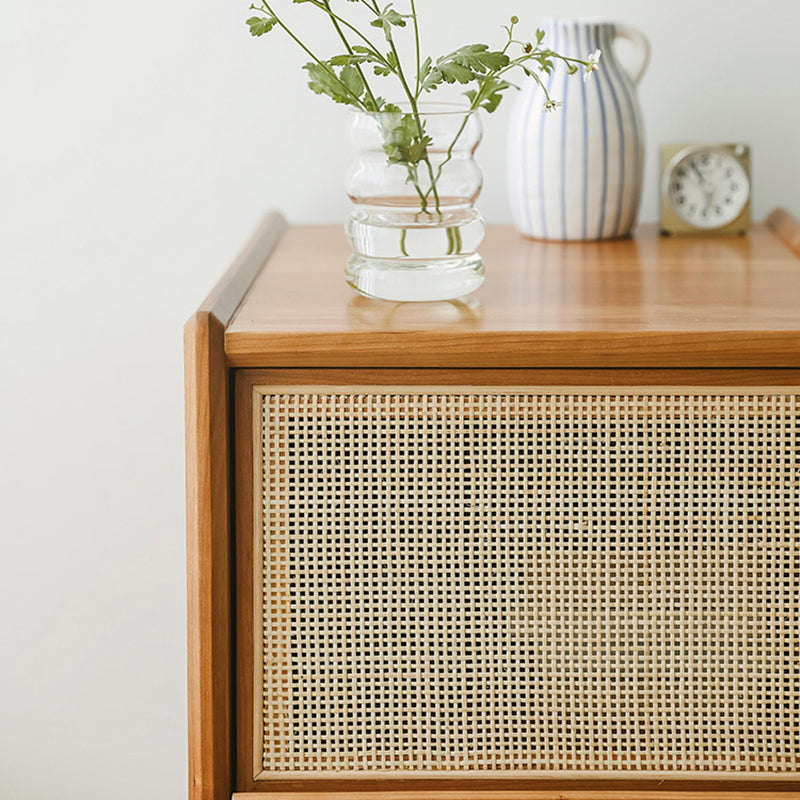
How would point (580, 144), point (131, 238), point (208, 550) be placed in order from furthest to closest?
point (131, 238) < point (580, 144) < point (208, 550)

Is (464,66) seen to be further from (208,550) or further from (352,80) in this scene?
(208,550)

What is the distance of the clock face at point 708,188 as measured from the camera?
123cm

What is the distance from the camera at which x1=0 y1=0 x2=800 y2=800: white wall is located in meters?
1.33

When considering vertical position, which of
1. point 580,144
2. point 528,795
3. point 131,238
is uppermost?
point 580,144

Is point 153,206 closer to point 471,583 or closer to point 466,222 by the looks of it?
point 466,222

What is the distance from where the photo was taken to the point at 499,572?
872 millimetres

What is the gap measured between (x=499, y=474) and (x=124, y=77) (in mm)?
804

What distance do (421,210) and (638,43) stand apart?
18.1 inches

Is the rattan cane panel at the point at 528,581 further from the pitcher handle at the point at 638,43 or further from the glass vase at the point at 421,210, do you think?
the pitcher handle at the point at 638,43

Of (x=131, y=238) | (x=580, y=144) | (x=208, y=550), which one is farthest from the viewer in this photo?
(x=131, y=238)

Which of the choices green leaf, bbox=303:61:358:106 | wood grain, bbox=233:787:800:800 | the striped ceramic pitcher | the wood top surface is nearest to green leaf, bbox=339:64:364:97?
green leaf, bbox=303:61:358:106

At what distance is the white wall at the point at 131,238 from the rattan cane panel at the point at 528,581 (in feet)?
1.95

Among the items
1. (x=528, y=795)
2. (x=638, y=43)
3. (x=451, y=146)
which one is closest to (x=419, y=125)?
(x=451, y=146)

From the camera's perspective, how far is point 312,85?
2.92ft
